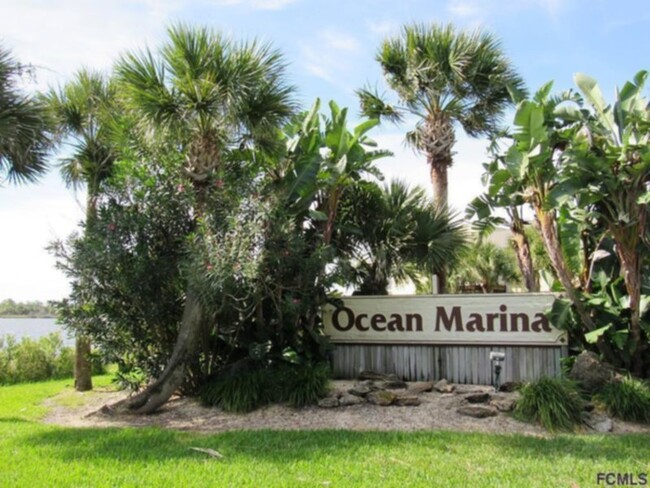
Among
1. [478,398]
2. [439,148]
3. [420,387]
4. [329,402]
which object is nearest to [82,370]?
[329,402]

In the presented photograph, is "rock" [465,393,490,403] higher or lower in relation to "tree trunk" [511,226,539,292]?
lower

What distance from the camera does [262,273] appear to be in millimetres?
7844

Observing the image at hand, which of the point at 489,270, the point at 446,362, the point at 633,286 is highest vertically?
the point at 489,270

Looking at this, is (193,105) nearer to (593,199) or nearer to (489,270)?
(593,199)

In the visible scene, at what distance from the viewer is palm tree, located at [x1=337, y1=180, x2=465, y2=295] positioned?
10734 mm

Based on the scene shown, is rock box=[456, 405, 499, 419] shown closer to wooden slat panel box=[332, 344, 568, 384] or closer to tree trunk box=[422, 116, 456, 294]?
wooden slat panel box=[332, 344, 568, 384]

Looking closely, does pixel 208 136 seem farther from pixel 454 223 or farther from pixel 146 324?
pixel 454 223

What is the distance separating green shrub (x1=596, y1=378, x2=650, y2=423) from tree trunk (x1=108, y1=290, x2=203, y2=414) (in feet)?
20.1

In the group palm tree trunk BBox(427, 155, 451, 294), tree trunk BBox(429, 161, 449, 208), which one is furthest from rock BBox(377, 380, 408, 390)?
tree trunk BBox(429, 161, 449, 208)

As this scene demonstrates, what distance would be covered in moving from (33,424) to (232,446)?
3.65 metres

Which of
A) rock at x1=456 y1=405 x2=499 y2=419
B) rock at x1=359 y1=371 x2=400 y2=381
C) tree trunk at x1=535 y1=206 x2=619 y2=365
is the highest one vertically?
tree trunk at x1=535 y1=206 x2=619 y2=365

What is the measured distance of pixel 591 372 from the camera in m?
7.93

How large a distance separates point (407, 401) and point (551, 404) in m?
2.04

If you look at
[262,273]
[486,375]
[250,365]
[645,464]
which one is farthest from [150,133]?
[645,464]
